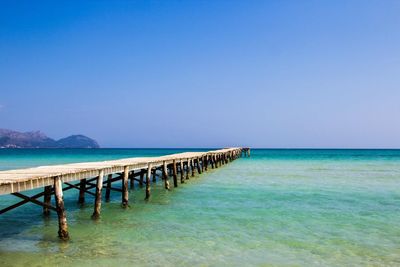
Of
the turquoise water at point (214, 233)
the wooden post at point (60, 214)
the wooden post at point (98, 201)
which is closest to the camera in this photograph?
the turquoise water at point (214, 233)

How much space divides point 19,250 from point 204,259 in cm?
414

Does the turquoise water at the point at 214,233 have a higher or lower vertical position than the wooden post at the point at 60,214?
lower

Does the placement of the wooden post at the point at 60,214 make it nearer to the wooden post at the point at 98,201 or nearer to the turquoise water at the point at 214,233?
the turquoise water at the point at 214,233

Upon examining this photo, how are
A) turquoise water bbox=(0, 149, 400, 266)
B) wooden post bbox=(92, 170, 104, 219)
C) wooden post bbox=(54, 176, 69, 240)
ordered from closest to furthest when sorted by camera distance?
turquoise water bbox=(0, 149, 400, 266)
wooden post bbox=(54, 176, 69, 240)
wooden post bbox=(92, 170, 104, 219)

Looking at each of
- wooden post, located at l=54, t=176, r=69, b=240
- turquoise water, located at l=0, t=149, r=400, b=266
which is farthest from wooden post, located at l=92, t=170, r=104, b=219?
wooden post, located at l=54, t=176, r=69, b=240

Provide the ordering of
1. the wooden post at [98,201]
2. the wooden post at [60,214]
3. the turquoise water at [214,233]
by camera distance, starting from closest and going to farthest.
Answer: the turquoise water at [214,233] < the wooden post at [60,214] < the wooden post at [98,201]

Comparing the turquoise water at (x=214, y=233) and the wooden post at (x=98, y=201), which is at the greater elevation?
the wooden post at (x=98, y=201)

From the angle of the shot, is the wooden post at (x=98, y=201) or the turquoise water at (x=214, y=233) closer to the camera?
the turquoise water at (x=214, y=233)

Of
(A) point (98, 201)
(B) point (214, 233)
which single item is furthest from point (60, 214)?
(B) point (214, 233)

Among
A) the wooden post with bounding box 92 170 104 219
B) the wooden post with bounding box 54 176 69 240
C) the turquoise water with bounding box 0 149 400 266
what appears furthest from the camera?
the wooden post with bounding box 92 170 104 219

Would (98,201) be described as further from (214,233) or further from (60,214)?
(214,233)

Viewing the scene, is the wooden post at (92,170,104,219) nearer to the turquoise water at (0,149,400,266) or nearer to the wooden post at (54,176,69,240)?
the turquoise water at (0,149,400,266)

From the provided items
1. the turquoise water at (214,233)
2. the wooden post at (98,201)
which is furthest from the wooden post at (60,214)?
the wooden post at (98,201)

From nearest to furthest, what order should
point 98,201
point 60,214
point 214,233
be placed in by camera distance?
1. point 60,214
2. point 214,233
3. point 98,201
